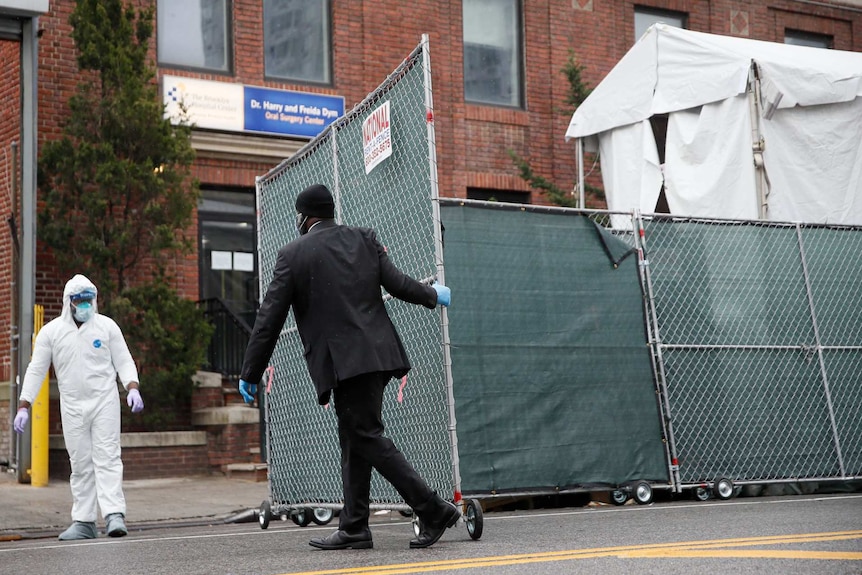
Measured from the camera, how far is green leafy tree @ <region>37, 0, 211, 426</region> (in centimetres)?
1423

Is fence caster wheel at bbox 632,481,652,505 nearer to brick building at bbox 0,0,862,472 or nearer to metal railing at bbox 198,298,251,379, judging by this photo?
metal railing at bbox 198,298,251,379

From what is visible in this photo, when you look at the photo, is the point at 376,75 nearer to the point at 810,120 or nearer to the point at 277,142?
the point at 277,142

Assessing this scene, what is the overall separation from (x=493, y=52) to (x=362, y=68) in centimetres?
236

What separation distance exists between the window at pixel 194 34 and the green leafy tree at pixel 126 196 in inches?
56.0

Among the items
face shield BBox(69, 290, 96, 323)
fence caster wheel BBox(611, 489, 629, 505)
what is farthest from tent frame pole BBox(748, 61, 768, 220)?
face shield BBox(69, 290, 96, 323)

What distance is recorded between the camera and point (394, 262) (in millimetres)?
8273

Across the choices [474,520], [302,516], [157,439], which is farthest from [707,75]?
[474,520]

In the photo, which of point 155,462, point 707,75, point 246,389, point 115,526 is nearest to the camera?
point 246,389

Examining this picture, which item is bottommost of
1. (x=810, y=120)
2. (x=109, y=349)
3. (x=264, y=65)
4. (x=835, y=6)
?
(x=109, y=349)

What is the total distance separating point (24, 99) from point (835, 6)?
45.8 ft

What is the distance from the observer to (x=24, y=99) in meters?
13.5

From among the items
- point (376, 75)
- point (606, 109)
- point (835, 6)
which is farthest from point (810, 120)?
point (835, 6)

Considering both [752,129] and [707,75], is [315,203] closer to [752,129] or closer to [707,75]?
[752,129]

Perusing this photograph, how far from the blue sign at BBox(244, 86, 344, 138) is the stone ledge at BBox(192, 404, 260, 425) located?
3790 mm
